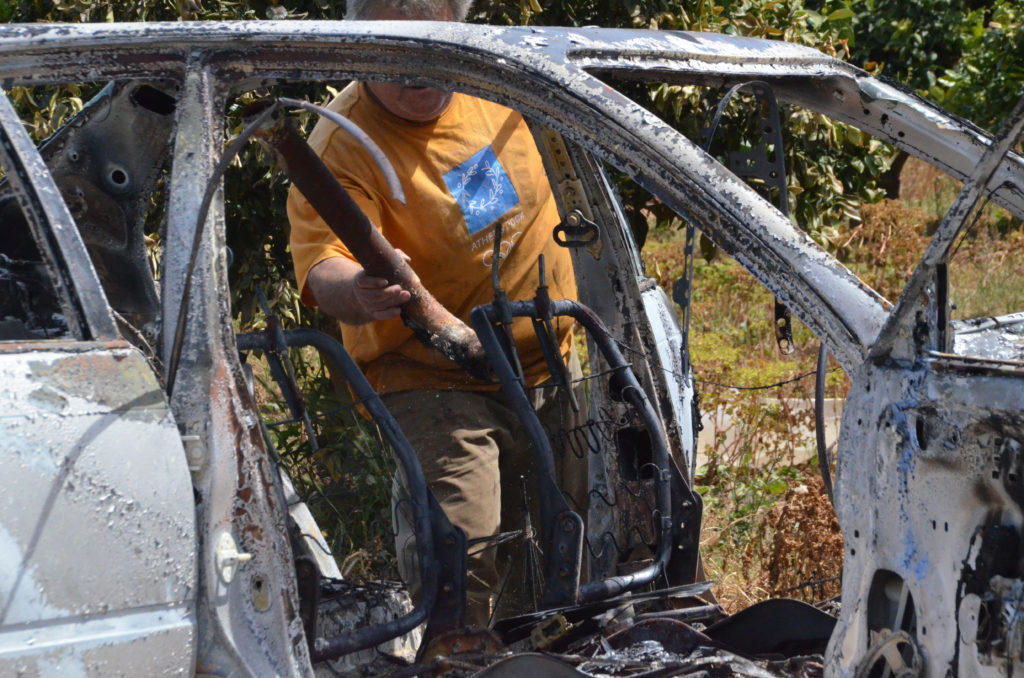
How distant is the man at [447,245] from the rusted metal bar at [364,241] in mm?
186

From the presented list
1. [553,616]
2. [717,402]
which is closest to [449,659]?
[553,616]

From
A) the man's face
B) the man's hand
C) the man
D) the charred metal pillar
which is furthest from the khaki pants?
the charred metal pillar

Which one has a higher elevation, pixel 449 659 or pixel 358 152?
pixel 358 152

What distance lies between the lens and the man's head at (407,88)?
328 centimetres

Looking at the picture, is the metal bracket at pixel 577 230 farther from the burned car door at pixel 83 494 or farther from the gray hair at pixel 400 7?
the burned car door at pixel 83 494

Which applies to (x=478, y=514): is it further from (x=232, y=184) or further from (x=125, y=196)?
(x=232, y=184)

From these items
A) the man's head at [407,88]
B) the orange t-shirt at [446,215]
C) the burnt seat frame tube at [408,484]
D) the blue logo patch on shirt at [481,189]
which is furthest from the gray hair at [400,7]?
the burnt seat frame tube at [408,484]

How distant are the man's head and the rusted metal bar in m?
0.53

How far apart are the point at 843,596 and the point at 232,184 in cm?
349

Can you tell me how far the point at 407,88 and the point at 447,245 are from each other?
44 cm

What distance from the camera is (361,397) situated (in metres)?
2.81

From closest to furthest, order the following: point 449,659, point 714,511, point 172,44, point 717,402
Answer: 1. point 172,44
2. point 449,659
3. point 714,511
4. point 717,402

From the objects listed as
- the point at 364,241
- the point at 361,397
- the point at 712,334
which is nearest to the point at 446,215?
the point at 364,241

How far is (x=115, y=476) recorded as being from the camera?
1979mm
